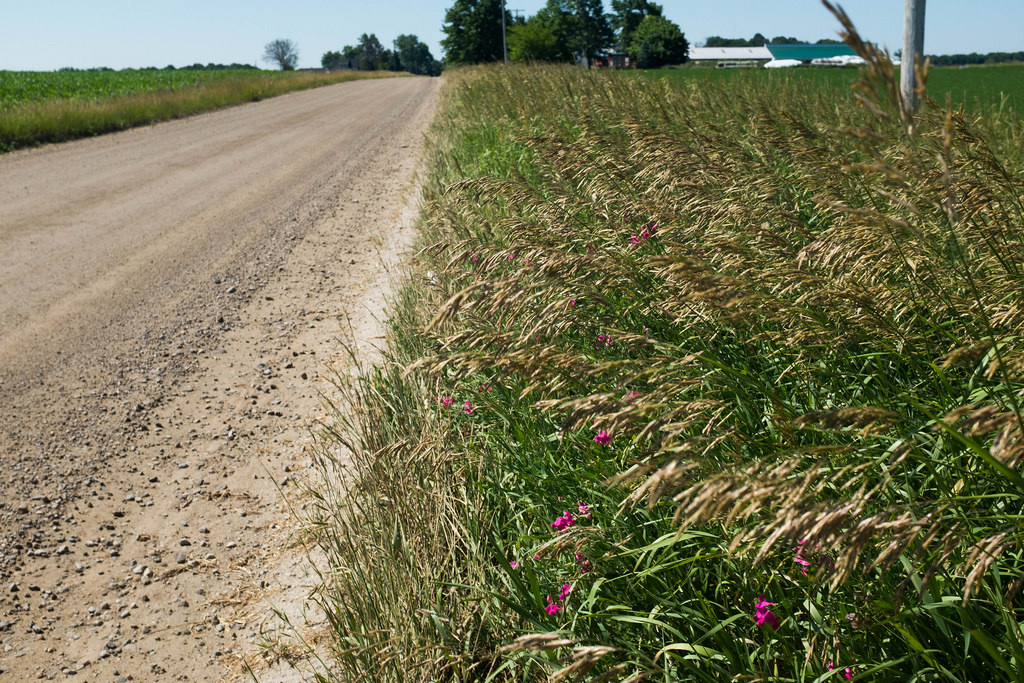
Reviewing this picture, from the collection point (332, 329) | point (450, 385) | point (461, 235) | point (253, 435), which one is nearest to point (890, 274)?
point (450, 385)

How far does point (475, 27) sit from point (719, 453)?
7958 centimetres

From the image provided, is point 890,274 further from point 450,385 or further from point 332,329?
point 332,329

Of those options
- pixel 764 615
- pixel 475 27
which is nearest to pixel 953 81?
pixel 764 615

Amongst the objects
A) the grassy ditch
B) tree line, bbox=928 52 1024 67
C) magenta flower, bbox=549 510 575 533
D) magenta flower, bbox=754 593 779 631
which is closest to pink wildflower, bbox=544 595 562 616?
the grassy ditch

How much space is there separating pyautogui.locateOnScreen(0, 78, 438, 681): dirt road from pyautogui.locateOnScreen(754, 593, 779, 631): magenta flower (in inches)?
68.5

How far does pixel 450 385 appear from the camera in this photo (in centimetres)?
364

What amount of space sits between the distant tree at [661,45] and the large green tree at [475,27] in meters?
14.0

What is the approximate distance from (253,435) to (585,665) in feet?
11.1

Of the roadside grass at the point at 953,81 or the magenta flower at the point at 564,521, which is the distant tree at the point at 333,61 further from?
the magenta flower at the point at 564,521

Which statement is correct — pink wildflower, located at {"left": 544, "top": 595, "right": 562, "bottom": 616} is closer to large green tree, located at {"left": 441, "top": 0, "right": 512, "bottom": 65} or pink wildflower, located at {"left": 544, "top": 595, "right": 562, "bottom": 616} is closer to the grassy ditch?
the grassy ditch

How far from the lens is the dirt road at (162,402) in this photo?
305cm

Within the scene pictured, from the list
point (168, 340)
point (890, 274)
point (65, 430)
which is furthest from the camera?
point (168, 340)

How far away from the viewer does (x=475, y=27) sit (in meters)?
75.1

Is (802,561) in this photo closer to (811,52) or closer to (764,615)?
(764,615)
